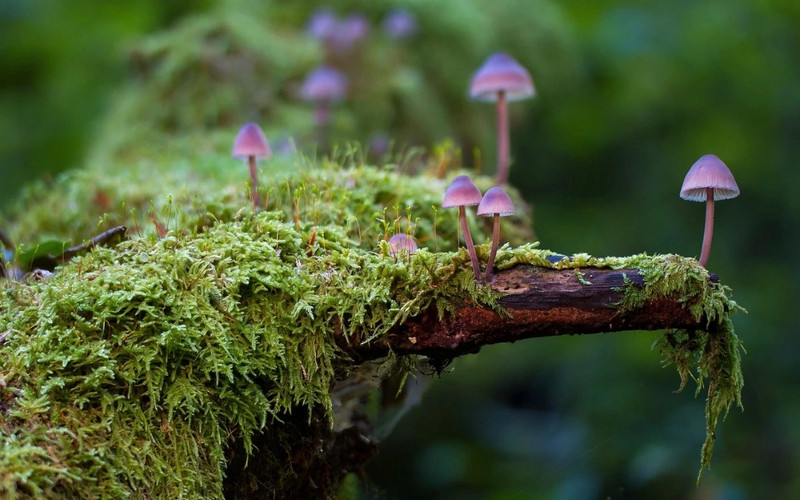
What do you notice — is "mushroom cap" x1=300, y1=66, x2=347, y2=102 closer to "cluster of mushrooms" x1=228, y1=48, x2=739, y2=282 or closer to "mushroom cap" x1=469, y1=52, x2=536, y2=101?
"cluster of mushrooms" x1=228, y1=48, x2=739, y2=282

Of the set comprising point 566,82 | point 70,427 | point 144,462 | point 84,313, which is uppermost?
point 566,82

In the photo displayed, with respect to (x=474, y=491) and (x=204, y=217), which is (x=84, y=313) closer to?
(x=204, y=217)

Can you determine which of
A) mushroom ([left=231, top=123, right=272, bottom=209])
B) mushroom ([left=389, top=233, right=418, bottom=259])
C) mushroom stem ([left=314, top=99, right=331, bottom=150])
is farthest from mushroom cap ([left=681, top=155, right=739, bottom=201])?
mushroom stem ([left=314, top=99, right=331, bottom=150])

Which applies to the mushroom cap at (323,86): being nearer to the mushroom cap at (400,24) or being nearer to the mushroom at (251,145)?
the mushroom cap at (400,24)

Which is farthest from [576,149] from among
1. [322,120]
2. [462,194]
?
[462,194]

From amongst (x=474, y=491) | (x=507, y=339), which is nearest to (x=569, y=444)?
(x=474, y=491)

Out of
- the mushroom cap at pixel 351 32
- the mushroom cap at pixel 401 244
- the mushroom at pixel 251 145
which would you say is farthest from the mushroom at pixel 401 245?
the mushroom cap at pixel 351 32

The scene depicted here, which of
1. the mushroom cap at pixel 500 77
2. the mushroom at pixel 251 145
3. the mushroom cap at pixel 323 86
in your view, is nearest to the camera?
the mushroom at pixel 251 145
